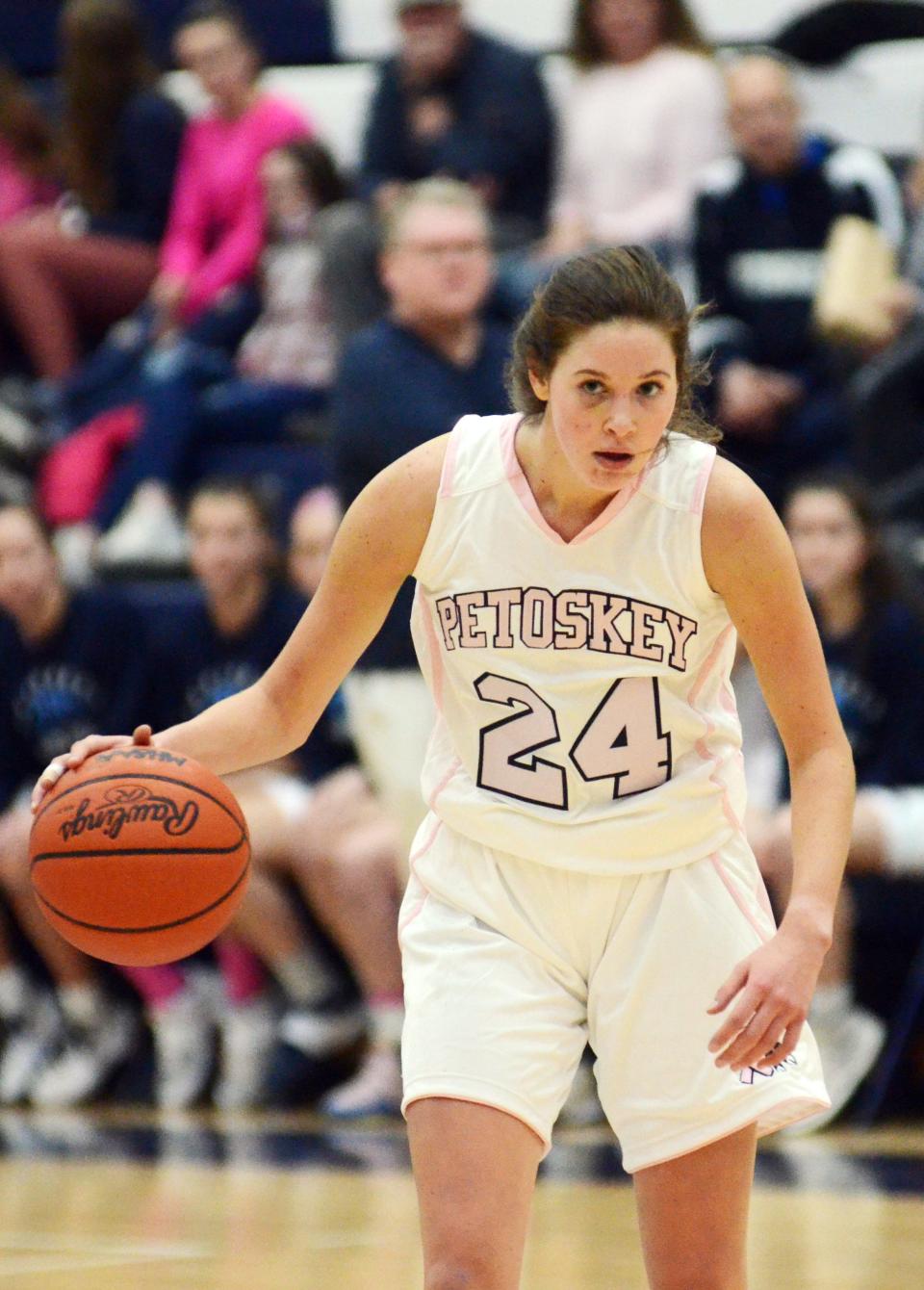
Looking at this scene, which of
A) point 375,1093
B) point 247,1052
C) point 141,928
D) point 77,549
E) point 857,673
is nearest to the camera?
point 141,928

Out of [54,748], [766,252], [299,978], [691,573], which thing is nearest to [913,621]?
[766,252]

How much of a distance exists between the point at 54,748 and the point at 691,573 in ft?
15.2

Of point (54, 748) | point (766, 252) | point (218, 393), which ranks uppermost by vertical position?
point (766, 252)

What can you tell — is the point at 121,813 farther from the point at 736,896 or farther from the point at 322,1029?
the point at 322,1029

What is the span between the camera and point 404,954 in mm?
2865

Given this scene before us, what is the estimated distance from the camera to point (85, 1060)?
6.96 meters

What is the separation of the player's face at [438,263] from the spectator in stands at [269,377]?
2.27 meters

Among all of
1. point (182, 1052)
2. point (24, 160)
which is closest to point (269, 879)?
point (182, 1052)

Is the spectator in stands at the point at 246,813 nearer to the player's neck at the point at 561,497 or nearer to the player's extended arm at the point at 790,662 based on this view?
the player's neck at the point at 561,497

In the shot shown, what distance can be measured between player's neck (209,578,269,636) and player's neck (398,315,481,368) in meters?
1.39

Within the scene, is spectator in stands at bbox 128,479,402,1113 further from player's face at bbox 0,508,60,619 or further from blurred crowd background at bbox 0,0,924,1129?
player's face at bbox 0,508,60,619

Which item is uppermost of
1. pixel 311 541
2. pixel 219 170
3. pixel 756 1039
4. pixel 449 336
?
pixel 756 1039

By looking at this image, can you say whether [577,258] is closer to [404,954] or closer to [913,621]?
[404,954]

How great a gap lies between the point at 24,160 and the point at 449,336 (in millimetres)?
4351
